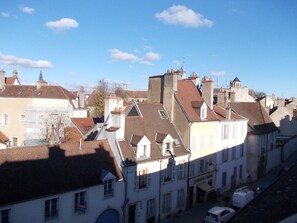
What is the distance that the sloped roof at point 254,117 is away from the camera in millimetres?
37213

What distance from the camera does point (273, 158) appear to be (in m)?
41.5

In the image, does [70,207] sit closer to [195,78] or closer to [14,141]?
[195,78]

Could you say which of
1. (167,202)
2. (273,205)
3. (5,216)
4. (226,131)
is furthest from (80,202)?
(226,131)

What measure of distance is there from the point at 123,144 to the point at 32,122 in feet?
91.9

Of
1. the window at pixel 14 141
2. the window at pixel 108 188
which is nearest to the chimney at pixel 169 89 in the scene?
the window at pixel 108 188

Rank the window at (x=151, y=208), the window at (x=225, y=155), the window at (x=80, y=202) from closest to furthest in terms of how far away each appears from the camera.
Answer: the window at (x=80, y=202), the window at (x=151, y=208), the window at (x=225, y=155)

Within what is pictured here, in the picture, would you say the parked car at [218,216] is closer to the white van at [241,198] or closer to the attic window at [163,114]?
the white van at [241,198]

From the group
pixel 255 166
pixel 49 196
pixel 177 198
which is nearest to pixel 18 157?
pixel 49 196

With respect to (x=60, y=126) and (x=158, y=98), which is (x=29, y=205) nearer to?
(x=158, y=98)

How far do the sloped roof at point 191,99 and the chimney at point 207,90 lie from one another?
0.51m

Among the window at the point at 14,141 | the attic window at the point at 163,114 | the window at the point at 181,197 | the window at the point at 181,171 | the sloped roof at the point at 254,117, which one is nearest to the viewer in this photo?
the window at the point at 181,171

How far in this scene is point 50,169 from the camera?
1831 cm

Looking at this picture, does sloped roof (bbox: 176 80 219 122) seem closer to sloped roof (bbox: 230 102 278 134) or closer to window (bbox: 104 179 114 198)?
sloped roof (bbox: 230 102 278 134)

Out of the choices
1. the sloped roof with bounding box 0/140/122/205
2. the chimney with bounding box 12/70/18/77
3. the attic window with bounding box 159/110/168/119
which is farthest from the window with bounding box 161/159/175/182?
the chimney with bounding box 12/70/18/77
